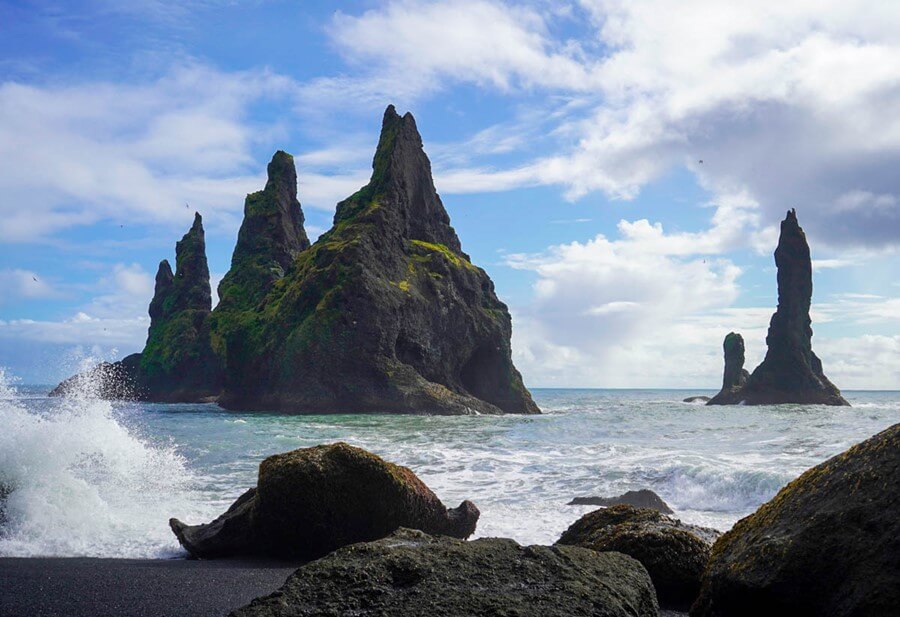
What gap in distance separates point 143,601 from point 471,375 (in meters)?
74.3

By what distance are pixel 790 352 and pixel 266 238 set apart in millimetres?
75393

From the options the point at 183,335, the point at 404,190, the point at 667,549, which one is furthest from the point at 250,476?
the point at 183,335

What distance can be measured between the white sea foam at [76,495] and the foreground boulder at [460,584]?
592cm

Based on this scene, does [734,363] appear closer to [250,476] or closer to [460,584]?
[250,476]

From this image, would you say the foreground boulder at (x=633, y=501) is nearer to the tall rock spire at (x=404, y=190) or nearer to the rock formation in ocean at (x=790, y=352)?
the tall rock spire at (x=404, y=190)

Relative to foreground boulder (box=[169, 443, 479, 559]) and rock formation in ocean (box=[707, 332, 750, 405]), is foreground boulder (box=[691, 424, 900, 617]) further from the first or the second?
rock formation in ocean (box=[707, 332, 750, 405])

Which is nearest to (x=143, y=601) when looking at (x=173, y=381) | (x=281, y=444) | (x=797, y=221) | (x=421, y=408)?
(x=281, y=444)

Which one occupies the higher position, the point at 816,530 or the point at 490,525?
the point at 816,530

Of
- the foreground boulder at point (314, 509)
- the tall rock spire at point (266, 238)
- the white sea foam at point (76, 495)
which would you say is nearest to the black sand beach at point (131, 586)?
the foreground boulder at point (314, 509)

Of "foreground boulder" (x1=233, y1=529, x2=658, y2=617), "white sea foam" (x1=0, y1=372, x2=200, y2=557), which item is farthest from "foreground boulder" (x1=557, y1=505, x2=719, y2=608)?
"white sea foam" (x1=0, y1=372, x2=200, y2=557)

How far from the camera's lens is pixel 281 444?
2255 centimetres

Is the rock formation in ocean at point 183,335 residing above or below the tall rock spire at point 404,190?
below

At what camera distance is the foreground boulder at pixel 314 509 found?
8.67 meters

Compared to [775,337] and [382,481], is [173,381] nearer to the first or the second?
[775,337]
